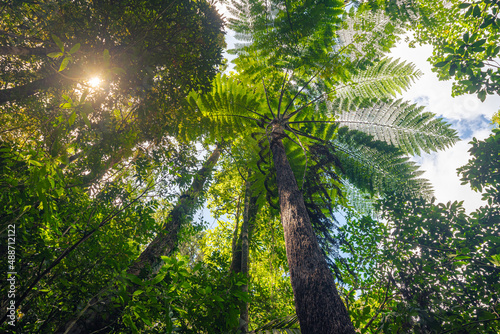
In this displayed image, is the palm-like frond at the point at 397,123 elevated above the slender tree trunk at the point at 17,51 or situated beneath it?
elevated above

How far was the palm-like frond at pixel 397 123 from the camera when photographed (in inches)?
162

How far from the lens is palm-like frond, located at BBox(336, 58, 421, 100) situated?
4680 mm

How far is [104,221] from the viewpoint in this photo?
8.87 feet

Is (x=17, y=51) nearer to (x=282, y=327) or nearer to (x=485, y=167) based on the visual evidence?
(x=282, y=327)

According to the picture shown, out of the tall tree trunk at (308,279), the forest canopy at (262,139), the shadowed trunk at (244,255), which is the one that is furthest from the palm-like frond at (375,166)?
the tall tree trunk at (308,279)

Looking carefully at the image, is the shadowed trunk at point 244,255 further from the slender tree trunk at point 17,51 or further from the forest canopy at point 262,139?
the slender tree trunk at point 17,51

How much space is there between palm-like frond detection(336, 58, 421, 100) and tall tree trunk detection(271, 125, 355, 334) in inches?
145

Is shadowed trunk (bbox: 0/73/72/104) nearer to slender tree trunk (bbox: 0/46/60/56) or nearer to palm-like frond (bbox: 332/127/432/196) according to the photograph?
slender tree trunk (bbox: 0/46/60/56)

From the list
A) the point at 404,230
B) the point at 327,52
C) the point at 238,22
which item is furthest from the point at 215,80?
the point at 404,230

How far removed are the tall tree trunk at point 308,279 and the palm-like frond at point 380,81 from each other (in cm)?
368

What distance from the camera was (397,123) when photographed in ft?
14.3

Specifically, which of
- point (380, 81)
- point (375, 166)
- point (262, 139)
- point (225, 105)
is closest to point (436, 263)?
point (375, 166)

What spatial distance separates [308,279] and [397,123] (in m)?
4.20

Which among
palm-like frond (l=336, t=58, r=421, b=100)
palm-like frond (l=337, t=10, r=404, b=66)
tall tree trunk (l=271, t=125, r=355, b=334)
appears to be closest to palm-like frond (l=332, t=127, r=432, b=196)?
palm-like frond (l=336, t=58, r=421, b=100)
